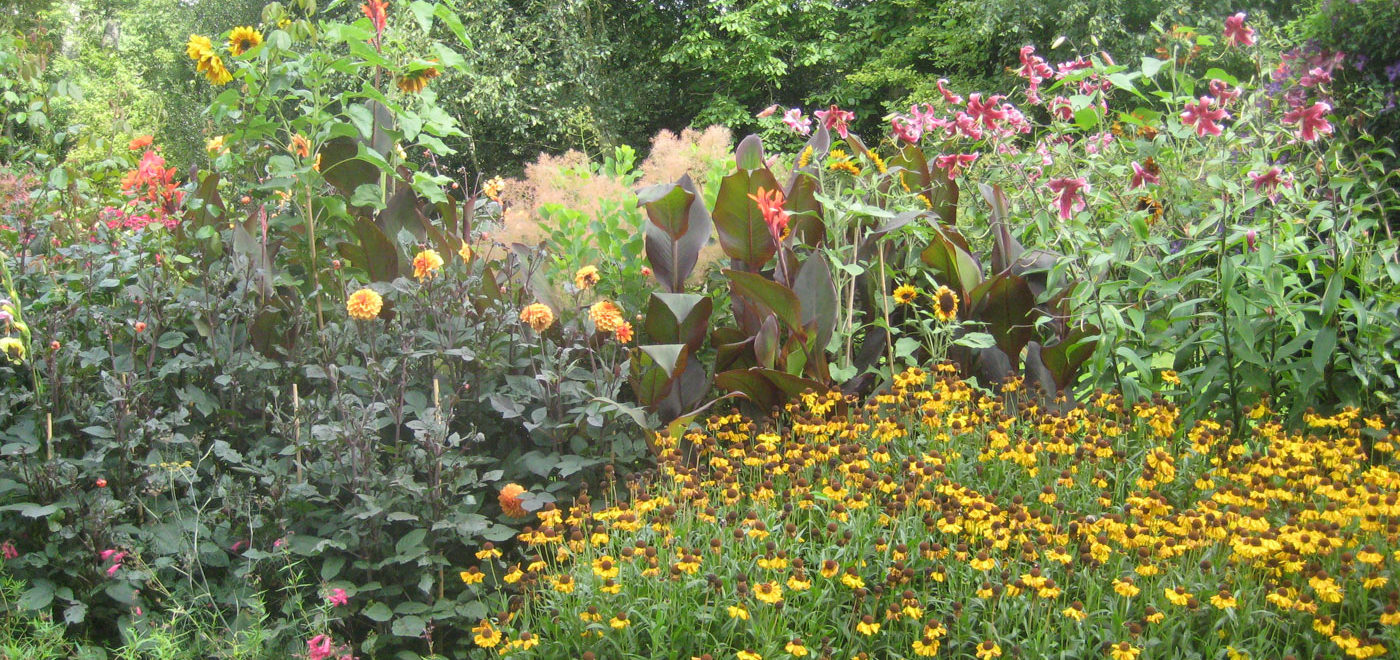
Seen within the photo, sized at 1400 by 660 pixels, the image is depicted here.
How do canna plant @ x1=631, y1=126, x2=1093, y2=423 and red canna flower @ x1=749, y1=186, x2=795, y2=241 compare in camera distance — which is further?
canna plant @ x1=631, y1=126, x2=1093, y2=423

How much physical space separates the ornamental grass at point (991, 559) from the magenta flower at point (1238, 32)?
115cm

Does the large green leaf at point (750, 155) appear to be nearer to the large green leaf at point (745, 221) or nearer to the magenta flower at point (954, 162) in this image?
the large green leaf at point (745, 221)

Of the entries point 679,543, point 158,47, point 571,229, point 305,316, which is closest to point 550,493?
point 679,543

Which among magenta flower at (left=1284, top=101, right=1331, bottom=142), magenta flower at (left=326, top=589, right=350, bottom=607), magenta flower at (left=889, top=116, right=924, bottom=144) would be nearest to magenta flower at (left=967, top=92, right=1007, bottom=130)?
magenta flower at (left=889, top=116, right=924, bottom=144)

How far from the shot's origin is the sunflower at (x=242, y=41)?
2.75 metres

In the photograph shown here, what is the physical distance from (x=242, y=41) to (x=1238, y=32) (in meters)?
2.81

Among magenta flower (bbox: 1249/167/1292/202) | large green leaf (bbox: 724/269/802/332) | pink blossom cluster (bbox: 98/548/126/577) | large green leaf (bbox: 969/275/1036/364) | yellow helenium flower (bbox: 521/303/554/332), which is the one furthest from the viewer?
large green leaf (bbox: 969/275/1036/364)

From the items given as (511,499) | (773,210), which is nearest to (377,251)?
(511,499)

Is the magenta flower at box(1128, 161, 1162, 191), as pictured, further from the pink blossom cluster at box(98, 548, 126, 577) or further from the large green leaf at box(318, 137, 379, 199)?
the pink blossom cluster at box(98, 548, 126, 577)

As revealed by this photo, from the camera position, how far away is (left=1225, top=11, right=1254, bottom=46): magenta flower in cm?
288

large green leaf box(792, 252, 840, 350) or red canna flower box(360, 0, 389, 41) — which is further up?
red canna flower box(360, 0, 389, 41)

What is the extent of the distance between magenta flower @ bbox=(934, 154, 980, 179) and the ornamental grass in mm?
1062

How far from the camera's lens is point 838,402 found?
2.85 metres

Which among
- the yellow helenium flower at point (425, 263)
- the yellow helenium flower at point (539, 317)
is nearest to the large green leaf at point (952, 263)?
the yellow helenium flower at point (539, 317)
